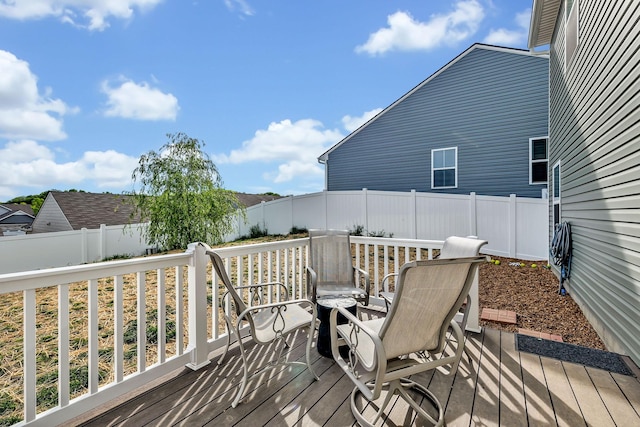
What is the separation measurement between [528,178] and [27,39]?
13240 mm

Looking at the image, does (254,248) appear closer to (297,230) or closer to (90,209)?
(297,230)

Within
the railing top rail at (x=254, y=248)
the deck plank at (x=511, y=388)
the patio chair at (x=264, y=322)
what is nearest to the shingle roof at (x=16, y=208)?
the railing top rail at (x=254, y=248)

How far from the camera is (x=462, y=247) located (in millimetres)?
2717

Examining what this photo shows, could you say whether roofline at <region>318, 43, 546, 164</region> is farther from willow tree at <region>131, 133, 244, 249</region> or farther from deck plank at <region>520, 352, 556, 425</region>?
deck plank at <region>520, 352, 556, 425</region>

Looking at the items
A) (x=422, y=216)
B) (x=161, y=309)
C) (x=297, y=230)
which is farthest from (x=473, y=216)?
(x=161, y=309)

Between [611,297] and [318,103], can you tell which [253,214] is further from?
[611,297]

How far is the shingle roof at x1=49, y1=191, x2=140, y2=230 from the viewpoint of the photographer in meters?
12.7

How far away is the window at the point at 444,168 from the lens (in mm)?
9953

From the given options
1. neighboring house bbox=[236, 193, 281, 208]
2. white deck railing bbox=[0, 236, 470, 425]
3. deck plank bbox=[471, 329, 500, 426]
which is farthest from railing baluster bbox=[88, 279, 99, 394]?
neighboring house bbox=[236, 193, 281, 208]

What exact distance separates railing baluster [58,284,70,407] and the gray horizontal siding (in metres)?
4.33

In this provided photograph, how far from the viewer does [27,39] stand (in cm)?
746

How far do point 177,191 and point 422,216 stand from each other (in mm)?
6477

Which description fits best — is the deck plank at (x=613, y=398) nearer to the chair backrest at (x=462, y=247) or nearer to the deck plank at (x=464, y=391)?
the deck plank at (x=464, y=391)

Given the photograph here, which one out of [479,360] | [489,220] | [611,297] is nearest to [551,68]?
[489,220]
